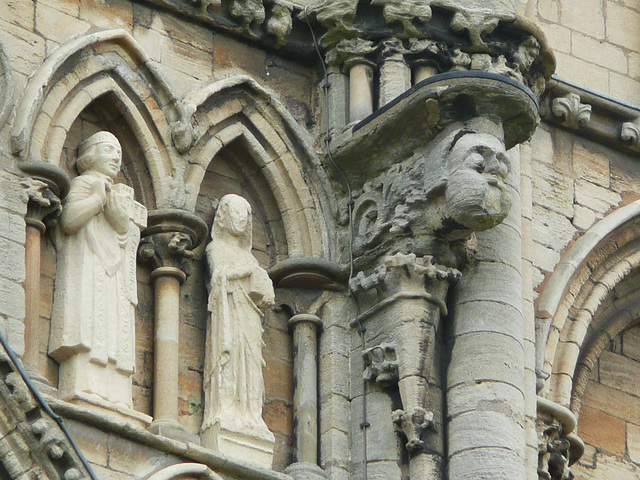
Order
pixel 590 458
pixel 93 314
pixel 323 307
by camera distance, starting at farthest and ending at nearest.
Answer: pixel 590 458
pixel 323 307
pixel 93 314

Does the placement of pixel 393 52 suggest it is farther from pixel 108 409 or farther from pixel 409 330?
pixel 108 409

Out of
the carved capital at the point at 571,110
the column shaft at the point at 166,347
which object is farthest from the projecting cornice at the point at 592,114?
the column shaft at the point at 166,347

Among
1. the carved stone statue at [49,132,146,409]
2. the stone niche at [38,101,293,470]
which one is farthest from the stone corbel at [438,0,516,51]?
the carved stone statue at [49,132,146,409]

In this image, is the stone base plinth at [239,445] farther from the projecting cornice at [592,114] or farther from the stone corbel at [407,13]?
the projecting cornice at [592,114]

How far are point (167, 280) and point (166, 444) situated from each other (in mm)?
1109

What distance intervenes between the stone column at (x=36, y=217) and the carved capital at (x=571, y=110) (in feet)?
11.7

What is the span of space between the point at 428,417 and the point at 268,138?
188cm

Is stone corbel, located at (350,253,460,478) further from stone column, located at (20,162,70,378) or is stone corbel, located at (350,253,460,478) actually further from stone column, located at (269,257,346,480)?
stone column, located at (20,162,70,378)

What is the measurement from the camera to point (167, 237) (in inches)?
520

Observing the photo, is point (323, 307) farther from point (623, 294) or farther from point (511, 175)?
point (623, 294)

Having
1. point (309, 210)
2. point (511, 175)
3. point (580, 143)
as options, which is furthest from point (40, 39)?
point (580, 143)

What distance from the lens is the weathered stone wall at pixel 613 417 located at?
15070 mm

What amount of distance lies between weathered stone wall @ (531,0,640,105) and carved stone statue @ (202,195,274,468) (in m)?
3.01

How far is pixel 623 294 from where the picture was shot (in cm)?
1542
